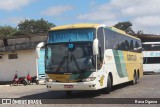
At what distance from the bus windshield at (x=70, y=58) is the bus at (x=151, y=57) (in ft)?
87.3

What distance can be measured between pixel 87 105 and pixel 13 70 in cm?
2076

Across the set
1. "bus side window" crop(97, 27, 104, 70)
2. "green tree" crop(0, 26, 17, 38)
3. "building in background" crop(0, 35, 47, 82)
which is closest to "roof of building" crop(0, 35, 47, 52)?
"building in background" crop(0, 35, 47, 82)

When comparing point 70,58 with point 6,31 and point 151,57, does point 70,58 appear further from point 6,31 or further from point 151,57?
point 6,31

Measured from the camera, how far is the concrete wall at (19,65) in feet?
112

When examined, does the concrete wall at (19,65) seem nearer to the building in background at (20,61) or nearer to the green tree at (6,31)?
the building in background at (20,61)

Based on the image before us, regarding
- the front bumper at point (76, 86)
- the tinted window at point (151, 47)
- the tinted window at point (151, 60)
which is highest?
the tinted window at point (151, 47)

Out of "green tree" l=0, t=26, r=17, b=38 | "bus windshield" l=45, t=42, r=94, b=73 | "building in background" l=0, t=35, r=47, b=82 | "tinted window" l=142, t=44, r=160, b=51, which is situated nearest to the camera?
"bus windshield" l=45, t=42, r=94, b=73

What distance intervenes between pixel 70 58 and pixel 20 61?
17.7 m

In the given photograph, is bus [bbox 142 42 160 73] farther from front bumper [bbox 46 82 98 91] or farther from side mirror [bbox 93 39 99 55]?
side mirror [bbox 93 39 99 55]

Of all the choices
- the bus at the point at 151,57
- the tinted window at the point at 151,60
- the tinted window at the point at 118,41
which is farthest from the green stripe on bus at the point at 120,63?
the tinted window at the point at 151,60

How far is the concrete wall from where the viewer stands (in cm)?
3416

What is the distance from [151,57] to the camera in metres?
43.8

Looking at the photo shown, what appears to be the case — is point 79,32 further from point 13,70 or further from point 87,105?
point 13,70

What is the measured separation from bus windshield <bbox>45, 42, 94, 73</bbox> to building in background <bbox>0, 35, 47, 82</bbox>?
16018mm
